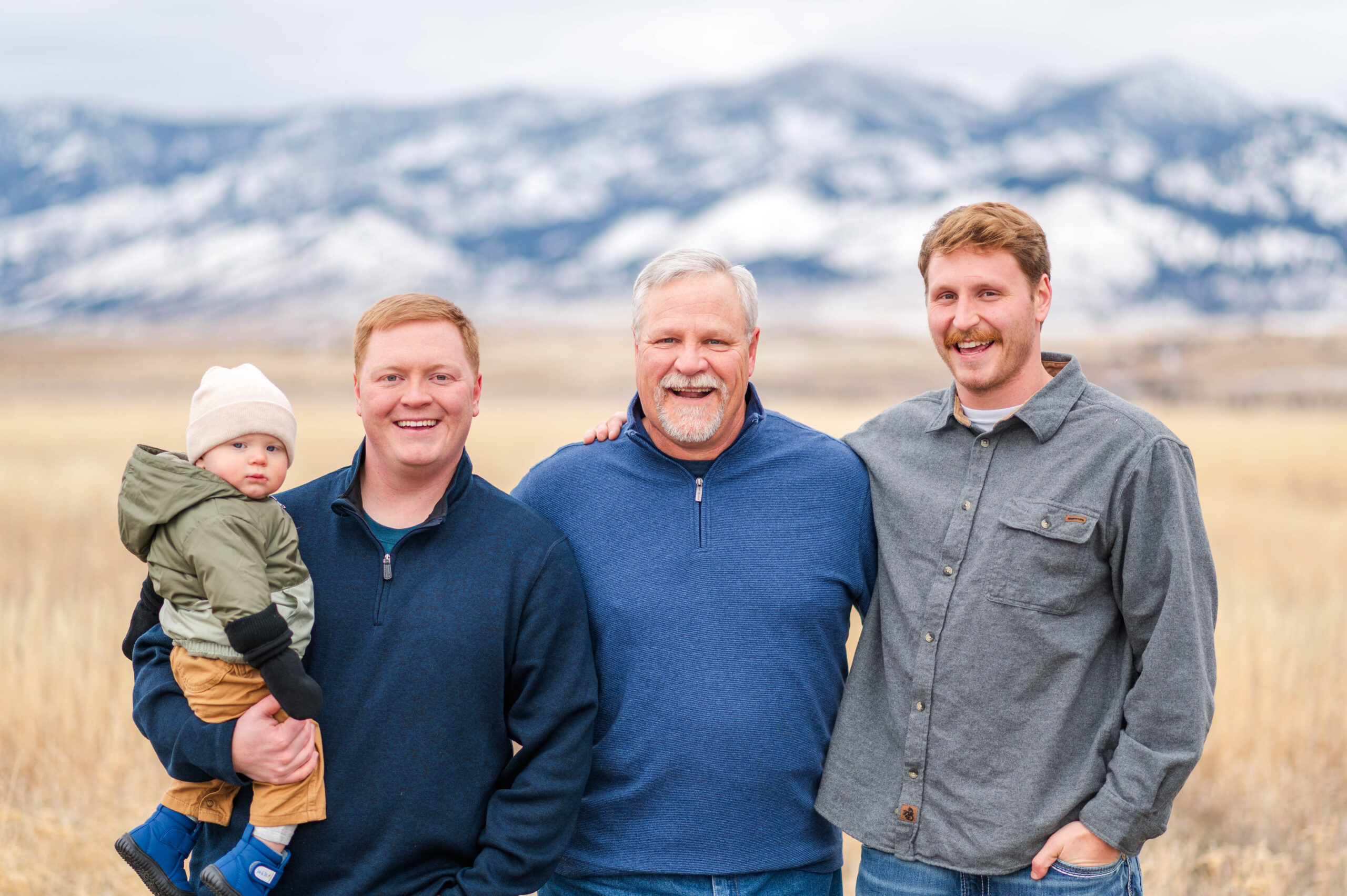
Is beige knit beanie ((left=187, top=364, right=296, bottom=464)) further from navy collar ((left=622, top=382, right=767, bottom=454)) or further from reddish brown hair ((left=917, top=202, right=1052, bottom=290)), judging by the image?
reddish brown hair ((left=917, top=202, right=1052, bottom=290))

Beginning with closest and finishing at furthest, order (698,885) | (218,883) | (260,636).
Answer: (260,636)
(218,883)
(698,885)

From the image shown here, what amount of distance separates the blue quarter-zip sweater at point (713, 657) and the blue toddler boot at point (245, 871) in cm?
82

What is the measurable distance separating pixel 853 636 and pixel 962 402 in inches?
171

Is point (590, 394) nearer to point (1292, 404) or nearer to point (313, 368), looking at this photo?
point (313, 368)

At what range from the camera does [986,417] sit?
3.05 m

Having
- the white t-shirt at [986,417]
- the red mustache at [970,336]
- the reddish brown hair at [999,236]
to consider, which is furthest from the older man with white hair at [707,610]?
the reddish brown hair at [999,236]

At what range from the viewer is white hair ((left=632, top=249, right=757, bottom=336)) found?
3.23 metres

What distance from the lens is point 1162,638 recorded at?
104 inches

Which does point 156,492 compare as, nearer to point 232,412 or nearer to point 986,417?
point 232,412

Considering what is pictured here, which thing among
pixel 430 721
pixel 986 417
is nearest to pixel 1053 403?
pixel 986 417

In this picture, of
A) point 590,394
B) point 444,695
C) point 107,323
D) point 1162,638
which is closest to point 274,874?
point 444,695

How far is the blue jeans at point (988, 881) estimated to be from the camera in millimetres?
2723

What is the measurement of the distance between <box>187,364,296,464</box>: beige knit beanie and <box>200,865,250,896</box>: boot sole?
1.01 m

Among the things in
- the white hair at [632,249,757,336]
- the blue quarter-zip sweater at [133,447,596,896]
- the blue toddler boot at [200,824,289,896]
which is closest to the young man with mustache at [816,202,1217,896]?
the white hair at [632,249,757,336]
